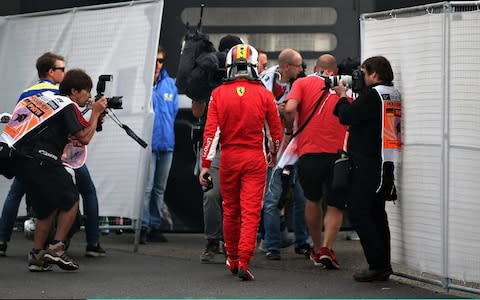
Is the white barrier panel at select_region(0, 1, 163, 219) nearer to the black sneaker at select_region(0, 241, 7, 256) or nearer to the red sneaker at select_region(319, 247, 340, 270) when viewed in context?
the black sneaker at select_region(0, 241, 7, 256)

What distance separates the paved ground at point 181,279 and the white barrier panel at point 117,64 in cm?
63

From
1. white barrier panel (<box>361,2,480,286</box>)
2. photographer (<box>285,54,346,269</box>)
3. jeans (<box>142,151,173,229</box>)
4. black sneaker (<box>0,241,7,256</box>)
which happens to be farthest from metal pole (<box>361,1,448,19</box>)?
black sneaker (<box>0,241,7,256</box>)

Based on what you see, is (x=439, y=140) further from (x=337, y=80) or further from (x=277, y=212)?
(x=277, y=212)

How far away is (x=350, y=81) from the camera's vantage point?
10.4 meters

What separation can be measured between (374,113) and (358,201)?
670mm

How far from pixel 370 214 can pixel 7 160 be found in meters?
2.87

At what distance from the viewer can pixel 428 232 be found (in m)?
9.39

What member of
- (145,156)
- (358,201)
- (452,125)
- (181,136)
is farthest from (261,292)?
(181,136)

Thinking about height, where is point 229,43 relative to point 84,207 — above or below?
above

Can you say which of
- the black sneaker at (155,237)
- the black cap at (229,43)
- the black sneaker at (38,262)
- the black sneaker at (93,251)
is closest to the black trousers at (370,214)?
the black cap at (229,43)

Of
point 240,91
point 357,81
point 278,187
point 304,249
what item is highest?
point 357,81

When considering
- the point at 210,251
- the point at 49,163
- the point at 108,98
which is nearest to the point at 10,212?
the point at 108,98

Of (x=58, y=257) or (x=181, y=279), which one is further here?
(x=58, y=257)

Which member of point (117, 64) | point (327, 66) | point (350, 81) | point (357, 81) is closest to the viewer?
point (357, 81)
